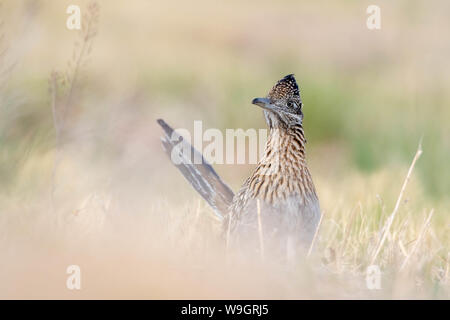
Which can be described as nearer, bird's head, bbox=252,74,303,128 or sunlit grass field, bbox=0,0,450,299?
sunlit grass field, bbox=0,0,450,299

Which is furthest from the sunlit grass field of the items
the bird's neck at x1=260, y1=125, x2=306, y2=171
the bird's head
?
the bird's head

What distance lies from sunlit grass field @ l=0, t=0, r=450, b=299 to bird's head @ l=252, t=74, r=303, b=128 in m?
0.72

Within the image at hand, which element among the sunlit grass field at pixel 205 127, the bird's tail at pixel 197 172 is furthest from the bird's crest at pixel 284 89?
the bird's tail at pixel 197 172

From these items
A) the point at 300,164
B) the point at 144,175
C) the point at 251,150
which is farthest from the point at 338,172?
the point at 300,164

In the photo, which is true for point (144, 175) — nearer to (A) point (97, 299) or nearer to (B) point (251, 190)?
(B) point (251, 190)

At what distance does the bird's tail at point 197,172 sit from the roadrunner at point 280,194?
1.81 ft

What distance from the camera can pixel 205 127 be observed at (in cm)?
1253

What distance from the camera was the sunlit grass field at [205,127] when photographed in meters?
4.59

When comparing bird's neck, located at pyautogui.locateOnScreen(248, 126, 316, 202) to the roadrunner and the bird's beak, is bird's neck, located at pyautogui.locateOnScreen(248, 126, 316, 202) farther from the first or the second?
the bird's beak

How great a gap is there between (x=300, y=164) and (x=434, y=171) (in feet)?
18.4

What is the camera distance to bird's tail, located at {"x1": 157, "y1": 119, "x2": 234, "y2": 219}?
695cm

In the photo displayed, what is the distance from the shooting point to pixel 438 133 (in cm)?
1216

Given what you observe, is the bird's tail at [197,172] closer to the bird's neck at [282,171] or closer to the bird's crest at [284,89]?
the bird's neck at [282,171]

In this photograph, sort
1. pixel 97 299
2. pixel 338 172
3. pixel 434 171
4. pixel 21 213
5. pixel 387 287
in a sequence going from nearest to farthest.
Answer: pixel 97 299 → pixel 387 287 → pixel 21 213 → pixel 434 171 → pixel 338 172
